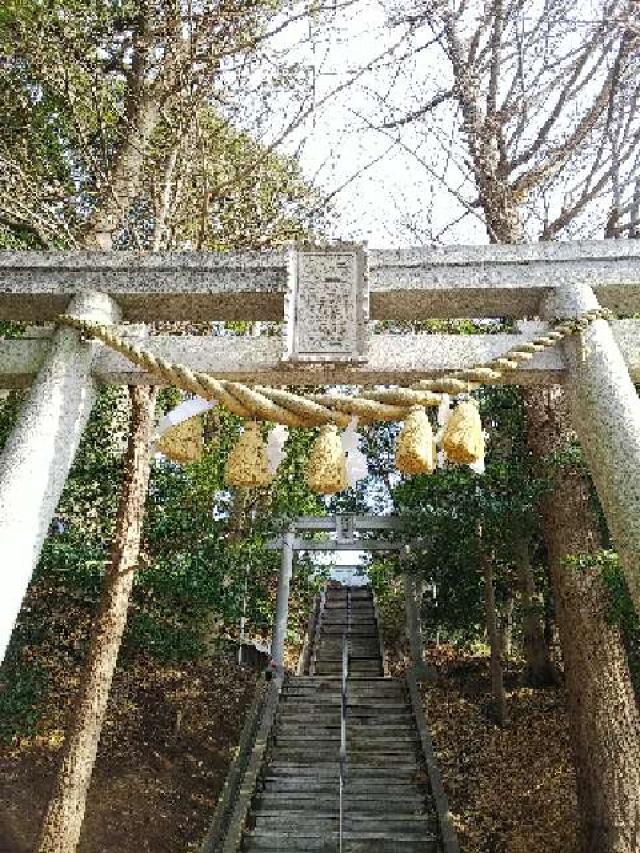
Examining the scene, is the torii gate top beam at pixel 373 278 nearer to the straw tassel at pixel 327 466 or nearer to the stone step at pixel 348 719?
the straw tassel at pixel 327 466

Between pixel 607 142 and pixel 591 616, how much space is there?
525 cm

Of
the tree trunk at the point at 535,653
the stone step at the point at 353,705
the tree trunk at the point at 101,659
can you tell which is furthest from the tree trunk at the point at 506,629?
the tree trunk at the point at 101,659

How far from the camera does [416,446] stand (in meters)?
2.90

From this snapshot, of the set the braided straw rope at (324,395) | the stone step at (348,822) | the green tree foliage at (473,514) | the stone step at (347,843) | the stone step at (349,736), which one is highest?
the green tree foliage at (473,514)

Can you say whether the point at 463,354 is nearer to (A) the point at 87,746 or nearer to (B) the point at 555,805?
(A) the point at 87,746

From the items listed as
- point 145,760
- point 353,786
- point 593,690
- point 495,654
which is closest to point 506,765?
Result: point 495,654

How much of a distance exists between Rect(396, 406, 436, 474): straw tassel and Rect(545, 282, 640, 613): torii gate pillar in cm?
71

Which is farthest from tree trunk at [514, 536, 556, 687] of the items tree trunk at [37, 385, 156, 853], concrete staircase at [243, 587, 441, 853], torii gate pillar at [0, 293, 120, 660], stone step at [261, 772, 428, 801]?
torii gate pillar at [0, 293, 120, 660]

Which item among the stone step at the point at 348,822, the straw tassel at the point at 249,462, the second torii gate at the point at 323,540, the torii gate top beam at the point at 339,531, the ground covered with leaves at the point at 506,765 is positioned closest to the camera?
the straw tassel at the point at 249,462

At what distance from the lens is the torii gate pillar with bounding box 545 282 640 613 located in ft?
8.63

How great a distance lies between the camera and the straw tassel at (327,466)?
298 cm

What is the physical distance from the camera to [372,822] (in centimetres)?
726

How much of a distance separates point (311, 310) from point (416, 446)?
94 centimetres

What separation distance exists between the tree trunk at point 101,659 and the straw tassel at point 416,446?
3.96 m
